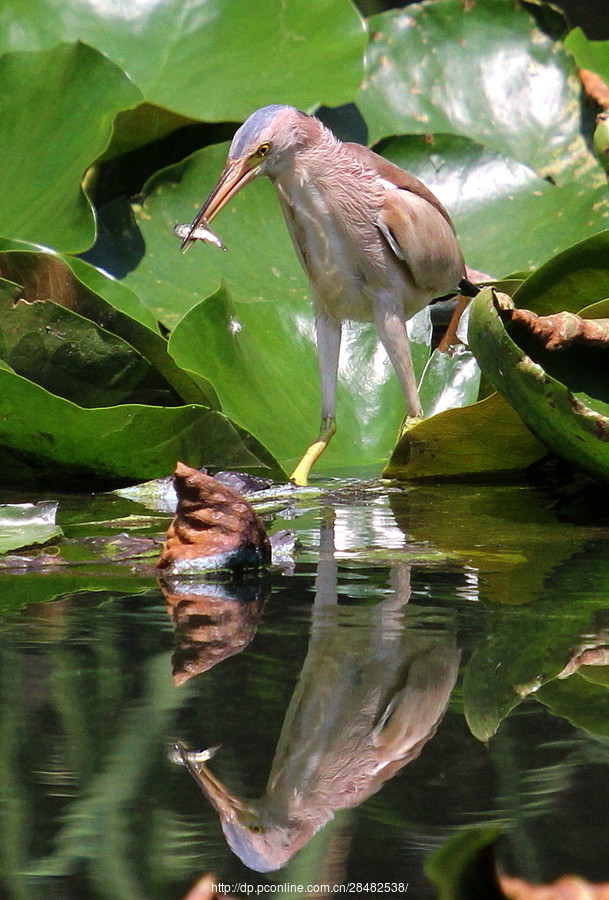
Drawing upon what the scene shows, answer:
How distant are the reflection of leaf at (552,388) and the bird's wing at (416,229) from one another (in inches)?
28.6

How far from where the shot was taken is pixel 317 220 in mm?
2711

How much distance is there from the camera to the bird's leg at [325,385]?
8.39 ft

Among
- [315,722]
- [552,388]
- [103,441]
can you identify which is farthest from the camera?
[103,441]

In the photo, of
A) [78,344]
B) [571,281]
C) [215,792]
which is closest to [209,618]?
[215,792]

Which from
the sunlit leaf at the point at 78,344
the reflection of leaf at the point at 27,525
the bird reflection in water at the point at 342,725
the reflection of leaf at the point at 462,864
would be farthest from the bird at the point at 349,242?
the reflection of leaf at the point at 462,864

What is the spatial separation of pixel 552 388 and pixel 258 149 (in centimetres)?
96

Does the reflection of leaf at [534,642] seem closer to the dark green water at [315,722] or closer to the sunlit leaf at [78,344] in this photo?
the dark green water at [315,722]

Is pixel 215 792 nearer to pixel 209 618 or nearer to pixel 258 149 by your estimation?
pixel 209 618

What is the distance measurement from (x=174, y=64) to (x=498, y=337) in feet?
6.53

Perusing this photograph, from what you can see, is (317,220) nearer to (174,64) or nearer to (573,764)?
(174,64)

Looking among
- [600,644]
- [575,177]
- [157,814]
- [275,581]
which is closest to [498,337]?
[275,581]

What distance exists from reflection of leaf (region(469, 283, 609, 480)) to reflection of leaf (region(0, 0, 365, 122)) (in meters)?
1.59

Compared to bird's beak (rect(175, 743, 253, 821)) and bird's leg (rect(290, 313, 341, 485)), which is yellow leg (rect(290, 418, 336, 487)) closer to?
bird's leg (rect(290, 313, 341, 485))

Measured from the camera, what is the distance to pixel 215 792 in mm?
955
